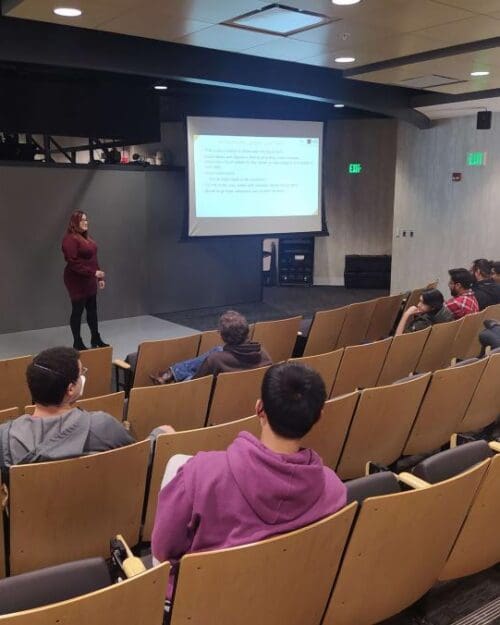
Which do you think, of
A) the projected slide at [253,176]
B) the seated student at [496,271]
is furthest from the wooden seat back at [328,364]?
the projected slide at [253,176]

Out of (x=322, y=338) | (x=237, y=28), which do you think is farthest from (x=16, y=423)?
(x=237, y=28)

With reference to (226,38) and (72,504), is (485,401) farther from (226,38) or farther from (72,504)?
(226,38)

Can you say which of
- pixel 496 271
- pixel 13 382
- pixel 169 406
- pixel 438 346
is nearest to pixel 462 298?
pixel 438 346

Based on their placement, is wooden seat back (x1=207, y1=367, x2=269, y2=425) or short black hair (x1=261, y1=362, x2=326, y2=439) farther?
wooden seat back (x1=207, y1=367, x2=269, y2=425)

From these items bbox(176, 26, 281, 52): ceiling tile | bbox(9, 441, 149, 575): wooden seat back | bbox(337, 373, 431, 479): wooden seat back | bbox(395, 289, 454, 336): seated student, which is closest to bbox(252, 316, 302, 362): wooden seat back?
bbox(395, 289, 454, 336): seated student

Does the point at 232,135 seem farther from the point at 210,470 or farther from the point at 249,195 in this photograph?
the point at 210,470

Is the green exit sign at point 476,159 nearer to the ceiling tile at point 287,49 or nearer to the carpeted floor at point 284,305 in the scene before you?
the carpeted floor at point 284,305

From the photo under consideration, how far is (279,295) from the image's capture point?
10469mm

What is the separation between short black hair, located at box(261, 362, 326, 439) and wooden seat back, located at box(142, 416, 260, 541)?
910 millimetres

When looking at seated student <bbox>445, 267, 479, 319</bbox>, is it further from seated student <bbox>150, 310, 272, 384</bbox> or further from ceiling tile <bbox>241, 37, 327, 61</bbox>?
ceiling tile <bbox>241, 37, 327, 61</bbox>

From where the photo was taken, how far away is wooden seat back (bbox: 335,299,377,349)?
18.2 feet

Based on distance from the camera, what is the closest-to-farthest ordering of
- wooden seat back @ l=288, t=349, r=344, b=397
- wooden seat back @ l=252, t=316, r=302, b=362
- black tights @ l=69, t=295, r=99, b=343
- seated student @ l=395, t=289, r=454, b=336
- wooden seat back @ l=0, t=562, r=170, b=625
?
wooden seat back @ l=0, t=562, r=170, b=625, wooden seat back @ l=288, t=349, r=344, b=397, seated student @ l=395, t=289, r=454, b=336, wooden seat back @ l=252, t=316, r=302, b=362, black tights @ l=69, t=295, r=99, b=343

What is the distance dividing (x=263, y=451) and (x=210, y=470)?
0.15 meters

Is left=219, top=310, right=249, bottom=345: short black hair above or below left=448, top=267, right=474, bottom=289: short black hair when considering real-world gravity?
below
